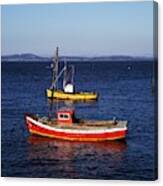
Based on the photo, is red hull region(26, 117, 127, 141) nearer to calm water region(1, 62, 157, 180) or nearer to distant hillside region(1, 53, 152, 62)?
calm water region(1, 62, 157, 180)

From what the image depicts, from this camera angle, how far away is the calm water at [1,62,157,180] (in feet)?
10.7

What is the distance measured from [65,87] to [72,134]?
22 cm

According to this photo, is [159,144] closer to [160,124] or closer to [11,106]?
[160,124]

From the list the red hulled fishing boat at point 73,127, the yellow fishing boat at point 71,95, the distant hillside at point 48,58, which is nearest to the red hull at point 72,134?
the red hulled fishing boat at point 73,127

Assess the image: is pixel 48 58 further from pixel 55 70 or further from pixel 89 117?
pixel 89 117

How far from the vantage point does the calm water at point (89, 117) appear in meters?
3.27

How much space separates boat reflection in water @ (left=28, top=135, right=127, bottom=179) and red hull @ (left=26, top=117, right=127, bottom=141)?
0.07ft

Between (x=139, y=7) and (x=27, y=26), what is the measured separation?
54 cm

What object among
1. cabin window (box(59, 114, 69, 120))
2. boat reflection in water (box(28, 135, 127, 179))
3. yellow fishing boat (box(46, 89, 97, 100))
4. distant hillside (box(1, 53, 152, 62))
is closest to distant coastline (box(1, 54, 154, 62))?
distant hillside (box(1, 53, 152, 62))

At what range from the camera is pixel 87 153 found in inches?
131

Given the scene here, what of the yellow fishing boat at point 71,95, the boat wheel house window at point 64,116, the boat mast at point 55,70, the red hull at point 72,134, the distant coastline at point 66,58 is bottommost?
the red hull at point 72,134

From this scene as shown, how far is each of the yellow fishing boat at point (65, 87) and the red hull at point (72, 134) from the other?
16 cm

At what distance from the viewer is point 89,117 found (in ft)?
11.0

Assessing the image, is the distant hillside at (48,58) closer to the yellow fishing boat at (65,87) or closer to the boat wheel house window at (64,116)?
the yellow fishing boat at (65,87)
